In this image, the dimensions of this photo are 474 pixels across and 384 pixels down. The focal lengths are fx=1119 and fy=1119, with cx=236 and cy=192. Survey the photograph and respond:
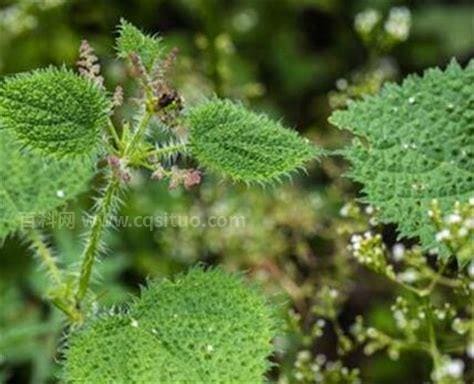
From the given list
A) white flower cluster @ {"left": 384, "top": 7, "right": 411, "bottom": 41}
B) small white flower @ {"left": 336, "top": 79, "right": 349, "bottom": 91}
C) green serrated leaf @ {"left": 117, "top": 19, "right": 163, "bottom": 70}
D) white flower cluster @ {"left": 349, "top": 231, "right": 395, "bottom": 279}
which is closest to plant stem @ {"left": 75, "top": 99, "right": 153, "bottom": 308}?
green serrated leaf @ {"left": 117, "top": 19, "right": 163, "bottom": 70}

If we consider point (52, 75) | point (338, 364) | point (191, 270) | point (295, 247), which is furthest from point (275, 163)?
point (295, 247)

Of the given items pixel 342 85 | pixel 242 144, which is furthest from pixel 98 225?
pixel 342 85

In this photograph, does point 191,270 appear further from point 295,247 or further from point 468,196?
point 295,247

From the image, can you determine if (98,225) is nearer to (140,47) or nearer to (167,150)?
(167,150)

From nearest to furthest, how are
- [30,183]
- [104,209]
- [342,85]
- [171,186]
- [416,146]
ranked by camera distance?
[171,186], [104,209], [416,146], [30,183], [342,85]

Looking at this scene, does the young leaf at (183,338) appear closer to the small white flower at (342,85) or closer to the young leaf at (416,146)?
the young leaf at (416,146)

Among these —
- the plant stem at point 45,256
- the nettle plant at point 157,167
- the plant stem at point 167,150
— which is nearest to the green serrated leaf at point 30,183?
the plant stem at point 45,256

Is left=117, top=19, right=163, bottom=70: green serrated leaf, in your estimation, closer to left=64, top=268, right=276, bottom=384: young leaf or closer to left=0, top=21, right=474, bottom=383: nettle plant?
left=0, top=21, right=474, bottom=383: nettle plant
